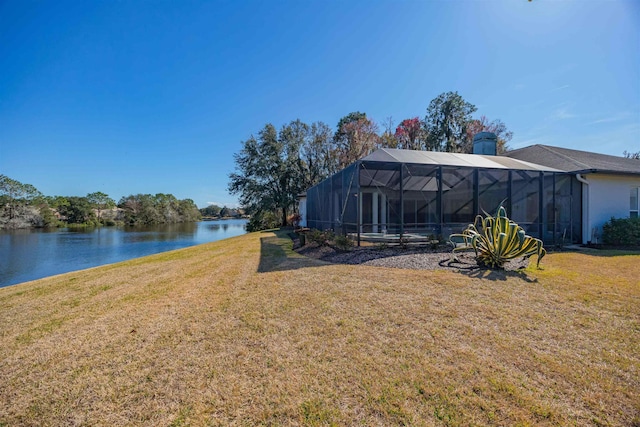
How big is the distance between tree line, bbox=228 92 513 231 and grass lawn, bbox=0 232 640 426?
70.3 feet

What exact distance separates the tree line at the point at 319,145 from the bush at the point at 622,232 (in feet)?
53.2

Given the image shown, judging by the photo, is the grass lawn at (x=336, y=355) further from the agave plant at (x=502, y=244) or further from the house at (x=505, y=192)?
the house at (x=505, y=192)

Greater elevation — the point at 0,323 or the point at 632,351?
the point at 632,351

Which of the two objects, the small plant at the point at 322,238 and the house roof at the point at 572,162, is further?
the house roof at the point at 572,162

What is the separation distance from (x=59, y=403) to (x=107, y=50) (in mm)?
13600

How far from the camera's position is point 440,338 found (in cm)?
269

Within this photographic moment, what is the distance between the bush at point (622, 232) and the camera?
8680 mm

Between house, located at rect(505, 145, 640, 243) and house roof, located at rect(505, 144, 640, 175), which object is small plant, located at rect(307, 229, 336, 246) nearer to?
house, located at rect(505, 145, 640, 243)

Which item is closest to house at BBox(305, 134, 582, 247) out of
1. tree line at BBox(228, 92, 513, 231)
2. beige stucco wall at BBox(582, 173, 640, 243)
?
beige stucco wall at BBox(582, 173, 640, 243)

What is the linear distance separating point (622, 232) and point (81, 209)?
56.3 metres

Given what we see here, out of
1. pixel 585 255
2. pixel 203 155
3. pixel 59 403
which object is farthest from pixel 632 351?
pixel 203 155

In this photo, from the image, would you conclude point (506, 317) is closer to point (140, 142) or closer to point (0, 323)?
point (0, 323)

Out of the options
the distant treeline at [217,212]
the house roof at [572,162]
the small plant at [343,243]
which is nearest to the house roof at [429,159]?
the house roof at [572,162]

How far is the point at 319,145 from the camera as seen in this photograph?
2747cm
